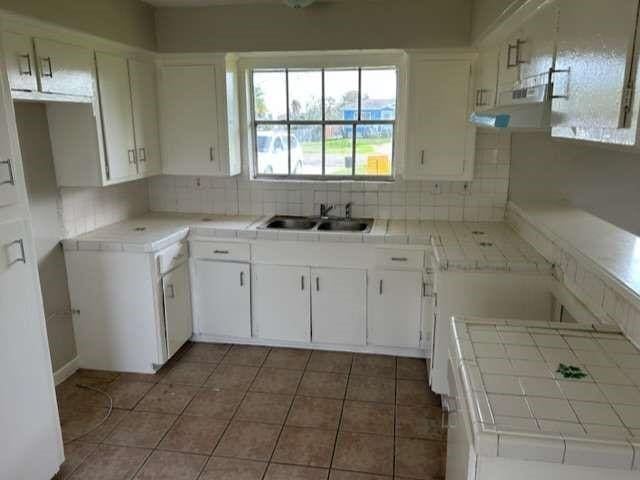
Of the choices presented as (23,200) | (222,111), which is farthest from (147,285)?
(222,111)

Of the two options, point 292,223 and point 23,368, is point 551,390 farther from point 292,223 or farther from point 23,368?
point 292,223

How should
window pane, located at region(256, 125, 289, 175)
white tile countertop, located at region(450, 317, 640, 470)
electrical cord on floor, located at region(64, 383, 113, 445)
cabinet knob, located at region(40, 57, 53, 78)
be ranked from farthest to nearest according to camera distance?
window pane, located at region(256, 125, 289, 175) → electrical cord on floor, located at region(64, 383, 113, 445) → cabinet knob, located at region(40, 57, 53, 78) → white tile countertop, located at region(450, 317, 640, 470)

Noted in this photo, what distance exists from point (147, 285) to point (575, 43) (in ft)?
8.75

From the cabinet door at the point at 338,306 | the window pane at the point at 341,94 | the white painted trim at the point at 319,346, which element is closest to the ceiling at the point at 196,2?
the window pane at the point at 341,94

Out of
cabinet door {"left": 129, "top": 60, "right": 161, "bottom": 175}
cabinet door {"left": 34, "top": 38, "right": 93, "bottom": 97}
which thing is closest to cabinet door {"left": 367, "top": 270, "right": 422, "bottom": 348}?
cabinet door {"left": 129, "top": 60, "right": 161, "bottom": 175}

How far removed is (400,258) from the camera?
11.0 ft

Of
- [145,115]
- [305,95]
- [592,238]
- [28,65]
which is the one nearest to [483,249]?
[592,238]

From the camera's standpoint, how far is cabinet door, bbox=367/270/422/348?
11.1ft

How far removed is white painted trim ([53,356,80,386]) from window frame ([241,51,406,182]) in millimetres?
1881

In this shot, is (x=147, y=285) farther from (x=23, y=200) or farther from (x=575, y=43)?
(x=575, y=43)

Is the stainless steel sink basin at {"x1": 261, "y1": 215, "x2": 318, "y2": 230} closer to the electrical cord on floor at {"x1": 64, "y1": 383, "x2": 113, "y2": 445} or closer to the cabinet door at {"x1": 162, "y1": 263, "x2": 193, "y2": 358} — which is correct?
the cabinet door at {"x1": 162, "y1": 263, "x2": 193, "y2": 358}

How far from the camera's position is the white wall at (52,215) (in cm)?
288

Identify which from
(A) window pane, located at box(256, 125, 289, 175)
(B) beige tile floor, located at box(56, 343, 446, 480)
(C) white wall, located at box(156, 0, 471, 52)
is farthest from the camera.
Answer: (A) window pane, located at box(256, 125, 289, 175)

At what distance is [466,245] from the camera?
9.82 feet
